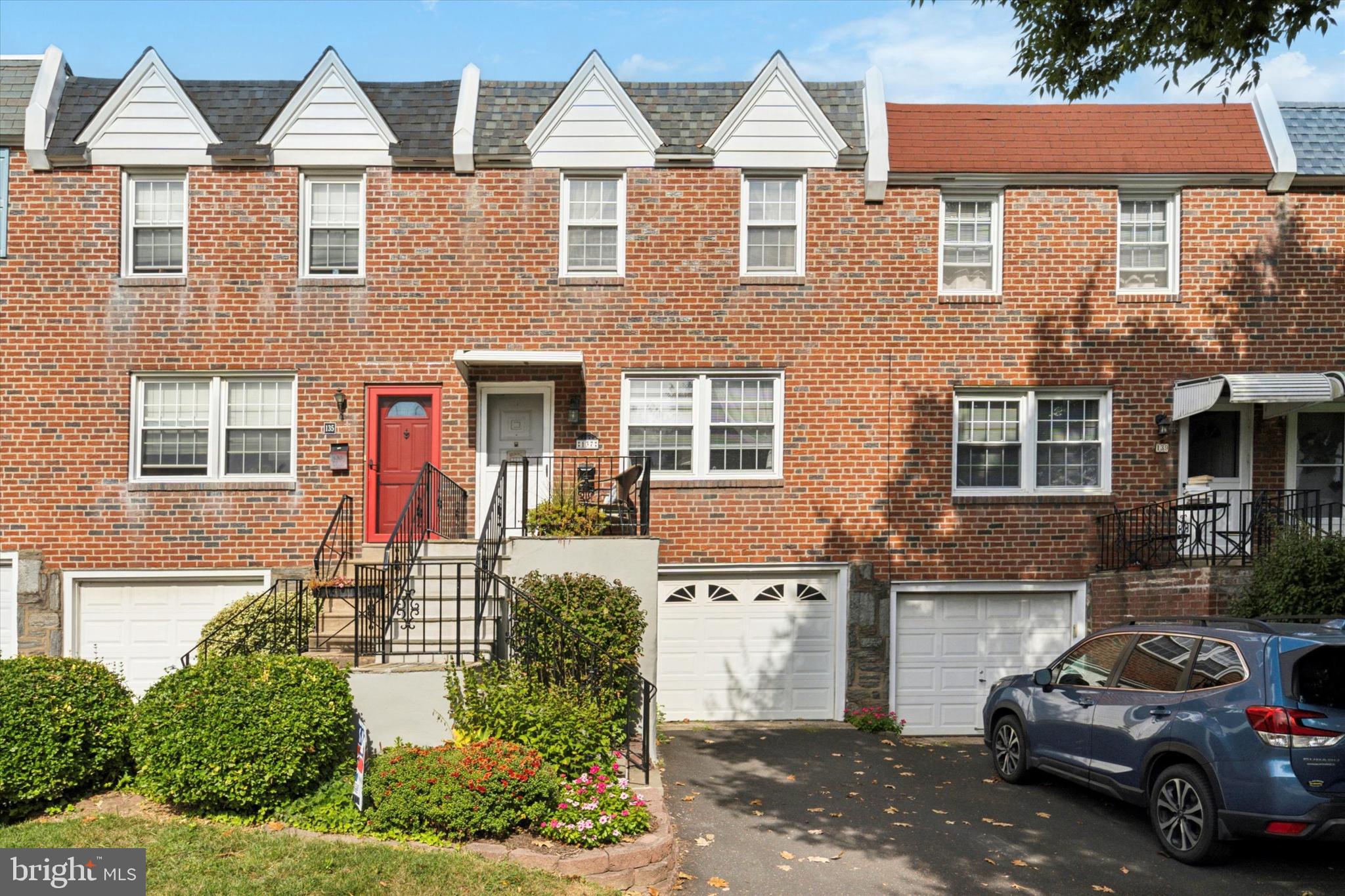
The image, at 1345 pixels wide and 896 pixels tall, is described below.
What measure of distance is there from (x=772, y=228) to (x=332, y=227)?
5.75 meters

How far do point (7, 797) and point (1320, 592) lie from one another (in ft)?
40.1

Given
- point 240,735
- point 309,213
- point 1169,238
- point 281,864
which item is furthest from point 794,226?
point 281,864

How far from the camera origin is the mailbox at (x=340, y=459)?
12.8 metres

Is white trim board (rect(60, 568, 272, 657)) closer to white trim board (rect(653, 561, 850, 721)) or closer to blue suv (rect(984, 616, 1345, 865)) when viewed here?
white trim board (rect(653, 561, 850, 721))

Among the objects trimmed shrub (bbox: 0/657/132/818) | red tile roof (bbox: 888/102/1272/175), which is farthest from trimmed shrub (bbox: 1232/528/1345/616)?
trimmed shrub (bbox: 0/657/132/818)

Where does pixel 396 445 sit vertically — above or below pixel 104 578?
above

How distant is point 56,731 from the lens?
7.87 m

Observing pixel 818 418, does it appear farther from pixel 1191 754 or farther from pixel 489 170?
pixel 1191 754

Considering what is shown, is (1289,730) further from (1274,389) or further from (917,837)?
(1274,389)

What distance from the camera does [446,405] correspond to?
1304 centimetres

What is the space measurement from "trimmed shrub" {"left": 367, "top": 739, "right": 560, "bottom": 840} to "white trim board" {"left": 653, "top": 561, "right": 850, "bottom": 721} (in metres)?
5.57

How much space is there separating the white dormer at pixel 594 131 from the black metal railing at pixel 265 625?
620cm

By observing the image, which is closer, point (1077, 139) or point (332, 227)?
point (332, 227)

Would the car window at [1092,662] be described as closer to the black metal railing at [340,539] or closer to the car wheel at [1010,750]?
the car wheel at [1010,750]
